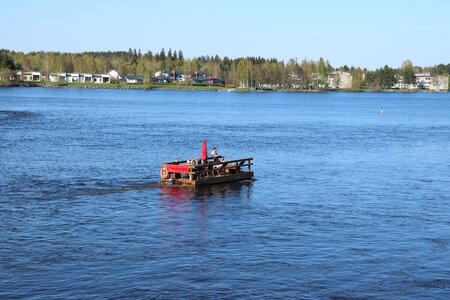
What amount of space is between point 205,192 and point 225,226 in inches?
382

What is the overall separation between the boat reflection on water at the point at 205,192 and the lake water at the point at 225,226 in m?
0.16

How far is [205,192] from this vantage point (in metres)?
44.8

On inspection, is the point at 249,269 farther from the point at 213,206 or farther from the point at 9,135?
the point at 9,135

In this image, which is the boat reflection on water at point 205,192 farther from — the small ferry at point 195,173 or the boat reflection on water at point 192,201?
the small ferry at point 195,173

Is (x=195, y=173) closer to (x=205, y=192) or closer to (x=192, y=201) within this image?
(x=205, y=192)

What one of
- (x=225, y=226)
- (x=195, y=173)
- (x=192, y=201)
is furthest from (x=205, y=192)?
(x=225, y=226)

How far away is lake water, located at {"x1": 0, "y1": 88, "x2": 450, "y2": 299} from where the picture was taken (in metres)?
26.0

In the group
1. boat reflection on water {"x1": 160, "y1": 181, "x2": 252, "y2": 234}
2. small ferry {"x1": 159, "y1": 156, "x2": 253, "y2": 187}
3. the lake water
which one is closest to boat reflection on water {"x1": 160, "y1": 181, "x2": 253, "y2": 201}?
boat reflection on water {"x1": 160, "y1": 181, "x2": 252, "y2": 234}

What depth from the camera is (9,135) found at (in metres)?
79.6

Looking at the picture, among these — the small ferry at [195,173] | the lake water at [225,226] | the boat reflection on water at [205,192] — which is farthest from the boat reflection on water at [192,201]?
the small ferry at [195,173]

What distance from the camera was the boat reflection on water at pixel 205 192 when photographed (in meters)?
42.7

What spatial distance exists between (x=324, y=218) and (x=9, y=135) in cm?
5349

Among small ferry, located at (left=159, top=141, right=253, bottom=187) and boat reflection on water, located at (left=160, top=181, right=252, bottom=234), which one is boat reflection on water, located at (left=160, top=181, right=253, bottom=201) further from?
small ferry, located at (left=159, top=141, right=253, bottom=187)

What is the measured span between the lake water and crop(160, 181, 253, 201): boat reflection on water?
162mm
